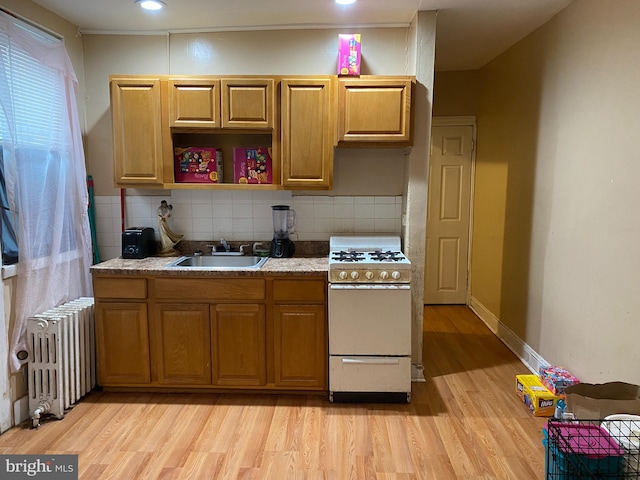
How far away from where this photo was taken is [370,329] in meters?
2.89

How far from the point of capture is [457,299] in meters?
5.22

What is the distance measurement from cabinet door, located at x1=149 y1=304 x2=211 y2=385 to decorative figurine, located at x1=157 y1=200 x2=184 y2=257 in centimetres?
59

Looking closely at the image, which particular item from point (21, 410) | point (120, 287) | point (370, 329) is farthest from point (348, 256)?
point (21, 410)


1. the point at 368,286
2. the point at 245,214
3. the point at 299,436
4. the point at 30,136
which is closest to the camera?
the point at 299,436

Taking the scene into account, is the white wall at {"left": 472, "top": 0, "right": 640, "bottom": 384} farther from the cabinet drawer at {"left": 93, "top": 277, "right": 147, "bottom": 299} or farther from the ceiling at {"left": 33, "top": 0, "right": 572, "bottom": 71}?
the cabinet drawer at {"left": 93, "top": 277, "right": 147, "bottom": 299}

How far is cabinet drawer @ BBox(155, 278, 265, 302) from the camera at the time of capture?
296 cm

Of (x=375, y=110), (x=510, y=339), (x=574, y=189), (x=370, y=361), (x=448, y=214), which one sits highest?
(x=375, y=110)

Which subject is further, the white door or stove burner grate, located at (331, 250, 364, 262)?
the white door

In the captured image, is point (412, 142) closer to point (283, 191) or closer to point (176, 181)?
point (283, 191)

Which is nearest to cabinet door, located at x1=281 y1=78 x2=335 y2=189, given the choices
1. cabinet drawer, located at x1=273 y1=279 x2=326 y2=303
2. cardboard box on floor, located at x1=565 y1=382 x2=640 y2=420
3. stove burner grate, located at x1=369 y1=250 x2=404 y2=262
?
stove burner grate, located at x1=369 y1=250 x2=404 y2=262

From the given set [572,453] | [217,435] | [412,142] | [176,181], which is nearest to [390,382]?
[217,435]

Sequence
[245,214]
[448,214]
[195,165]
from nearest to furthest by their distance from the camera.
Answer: [195,165] < [245,214] < [448,214]

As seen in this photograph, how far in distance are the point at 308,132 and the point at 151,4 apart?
127 cm

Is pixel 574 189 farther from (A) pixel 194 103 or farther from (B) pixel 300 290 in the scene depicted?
(A) pixel 194 103
